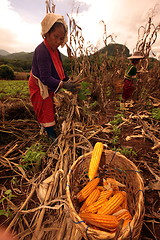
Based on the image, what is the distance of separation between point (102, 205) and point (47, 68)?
1813 mm

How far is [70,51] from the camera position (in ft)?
9.18

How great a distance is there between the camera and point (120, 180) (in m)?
1.67

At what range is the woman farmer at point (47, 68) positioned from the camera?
5.46 ft

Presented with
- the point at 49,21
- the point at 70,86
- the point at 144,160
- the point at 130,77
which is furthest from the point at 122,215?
the point at 130,77

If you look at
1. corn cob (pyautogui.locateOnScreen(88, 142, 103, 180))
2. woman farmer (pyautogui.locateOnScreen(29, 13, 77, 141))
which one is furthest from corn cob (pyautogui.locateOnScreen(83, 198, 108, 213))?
woman farmer (pyautogui.locateOnScreen(29, 13, 77, 141))

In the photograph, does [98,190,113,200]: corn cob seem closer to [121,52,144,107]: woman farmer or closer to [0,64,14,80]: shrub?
[121,52,144,107]: woman farmer

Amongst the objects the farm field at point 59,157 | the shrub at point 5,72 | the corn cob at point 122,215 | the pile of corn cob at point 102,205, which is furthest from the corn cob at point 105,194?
the shrub at point 5,72

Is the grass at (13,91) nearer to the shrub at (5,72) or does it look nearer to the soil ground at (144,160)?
the soil ground at (144,160)

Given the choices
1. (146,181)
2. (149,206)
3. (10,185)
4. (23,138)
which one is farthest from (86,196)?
(23,138)

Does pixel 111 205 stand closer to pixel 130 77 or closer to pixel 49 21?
pixel 49 21

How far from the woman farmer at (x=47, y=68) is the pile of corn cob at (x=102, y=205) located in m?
1.10

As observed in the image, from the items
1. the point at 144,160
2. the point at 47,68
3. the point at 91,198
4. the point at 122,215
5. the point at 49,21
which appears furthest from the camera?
the point at 144,160

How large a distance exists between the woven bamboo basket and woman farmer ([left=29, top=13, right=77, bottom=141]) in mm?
1016

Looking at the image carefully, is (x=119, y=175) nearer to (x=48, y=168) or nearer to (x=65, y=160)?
(x=65, y=160)
